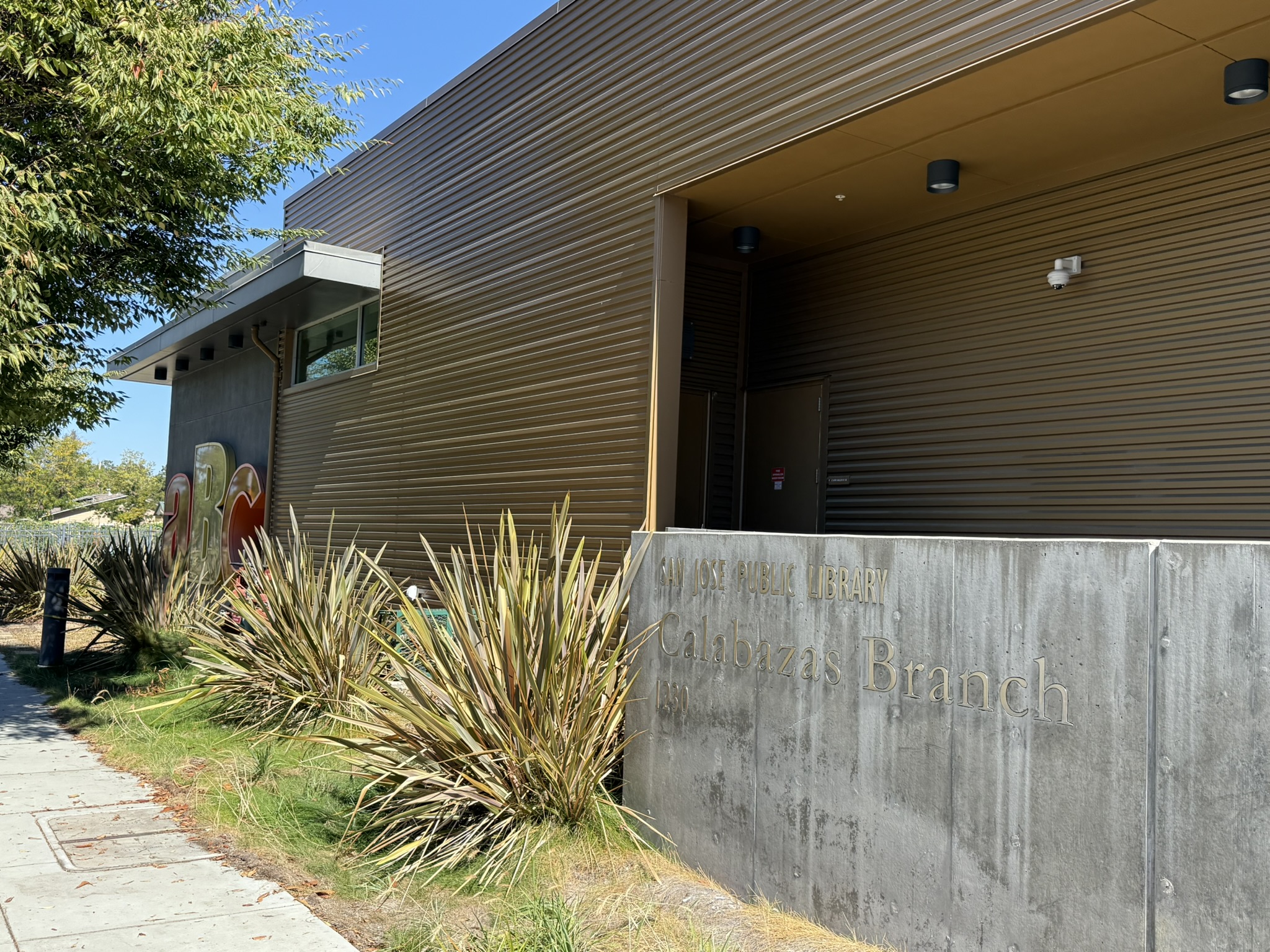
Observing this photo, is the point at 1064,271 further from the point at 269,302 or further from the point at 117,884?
the point at 269,302

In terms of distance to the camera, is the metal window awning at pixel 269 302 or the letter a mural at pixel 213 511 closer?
the metal window awning at pixel 269 302

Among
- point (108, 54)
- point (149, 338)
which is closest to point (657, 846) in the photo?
point (108, 54)

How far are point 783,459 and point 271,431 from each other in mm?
9287

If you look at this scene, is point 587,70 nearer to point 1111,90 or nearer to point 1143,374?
point 1111,90

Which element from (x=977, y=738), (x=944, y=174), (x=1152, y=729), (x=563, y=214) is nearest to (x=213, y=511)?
(x=563, y=214)

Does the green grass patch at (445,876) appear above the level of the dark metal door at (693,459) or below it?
below

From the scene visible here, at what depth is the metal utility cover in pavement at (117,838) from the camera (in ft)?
18.6

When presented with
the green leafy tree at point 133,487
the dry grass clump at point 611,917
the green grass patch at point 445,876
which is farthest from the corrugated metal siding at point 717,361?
the green leafy tree at point 133,487

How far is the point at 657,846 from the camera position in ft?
19.1

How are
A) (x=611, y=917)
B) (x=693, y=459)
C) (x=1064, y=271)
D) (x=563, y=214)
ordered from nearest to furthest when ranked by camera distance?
1. (x=611, y=917)
2. (x=1064, y=271)
3. (x=563, y=214)
4. (x=693, y=459)

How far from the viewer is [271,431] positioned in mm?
15797

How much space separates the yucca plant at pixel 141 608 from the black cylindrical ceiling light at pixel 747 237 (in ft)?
24.4

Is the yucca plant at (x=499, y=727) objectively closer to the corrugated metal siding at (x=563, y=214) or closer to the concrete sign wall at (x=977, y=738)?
the concrete sign wall at (x=977, y=738)

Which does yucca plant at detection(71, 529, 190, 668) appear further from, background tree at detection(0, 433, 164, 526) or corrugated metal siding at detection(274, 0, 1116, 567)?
background tree at detection(0, 433, 164, 526)
